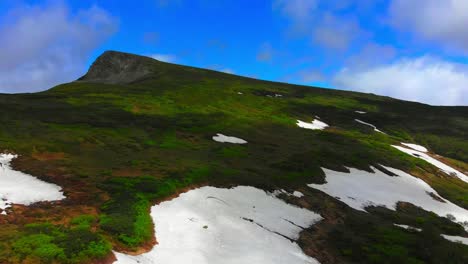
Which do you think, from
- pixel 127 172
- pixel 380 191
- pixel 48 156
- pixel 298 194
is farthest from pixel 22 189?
pixel 380 191

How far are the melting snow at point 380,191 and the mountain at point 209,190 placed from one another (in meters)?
0.24

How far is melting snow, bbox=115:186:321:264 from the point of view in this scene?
27.3m

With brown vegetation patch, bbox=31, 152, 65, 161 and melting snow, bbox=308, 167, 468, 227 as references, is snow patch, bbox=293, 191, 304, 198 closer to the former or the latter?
melting snow, bbox=308, 167, 468, 227

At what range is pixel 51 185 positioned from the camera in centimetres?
3475

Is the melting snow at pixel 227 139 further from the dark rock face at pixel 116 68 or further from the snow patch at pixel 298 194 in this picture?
Answer: the dark rock face at pixel 116 68

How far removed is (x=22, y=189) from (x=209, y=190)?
46.7 ft

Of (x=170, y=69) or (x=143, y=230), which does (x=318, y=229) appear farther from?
(x=170, y=69)

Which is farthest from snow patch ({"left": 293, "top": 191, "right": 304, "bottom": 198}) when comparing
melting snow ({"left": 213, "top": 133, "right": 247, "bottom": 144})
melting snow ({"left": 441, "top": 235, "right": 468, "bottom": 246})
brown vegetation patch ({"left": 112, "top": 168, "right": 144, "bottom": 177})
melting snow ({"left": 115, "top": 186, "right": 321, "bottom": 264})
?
melting snow ({"left": 213, "top": 133, "right": 247, "bottom": 144})

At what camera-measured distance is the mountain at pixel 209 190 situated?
27.7m

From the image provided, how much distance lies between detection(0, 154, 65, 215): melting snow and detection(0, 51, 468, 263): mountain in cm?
38

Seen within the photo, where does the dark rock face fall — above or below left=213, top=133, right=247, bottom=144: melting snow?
above

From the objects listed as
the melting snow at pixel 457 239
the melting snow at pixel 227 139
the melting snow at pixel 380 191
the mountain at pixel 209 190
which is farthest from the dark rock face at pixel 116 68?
the melting snow at pixel 457 239

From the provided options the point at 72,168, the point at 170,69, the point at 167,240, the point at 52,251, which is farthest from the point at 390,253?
the point at 170,69

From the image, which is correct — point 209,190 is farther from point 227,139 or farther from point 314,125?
point 314,125
